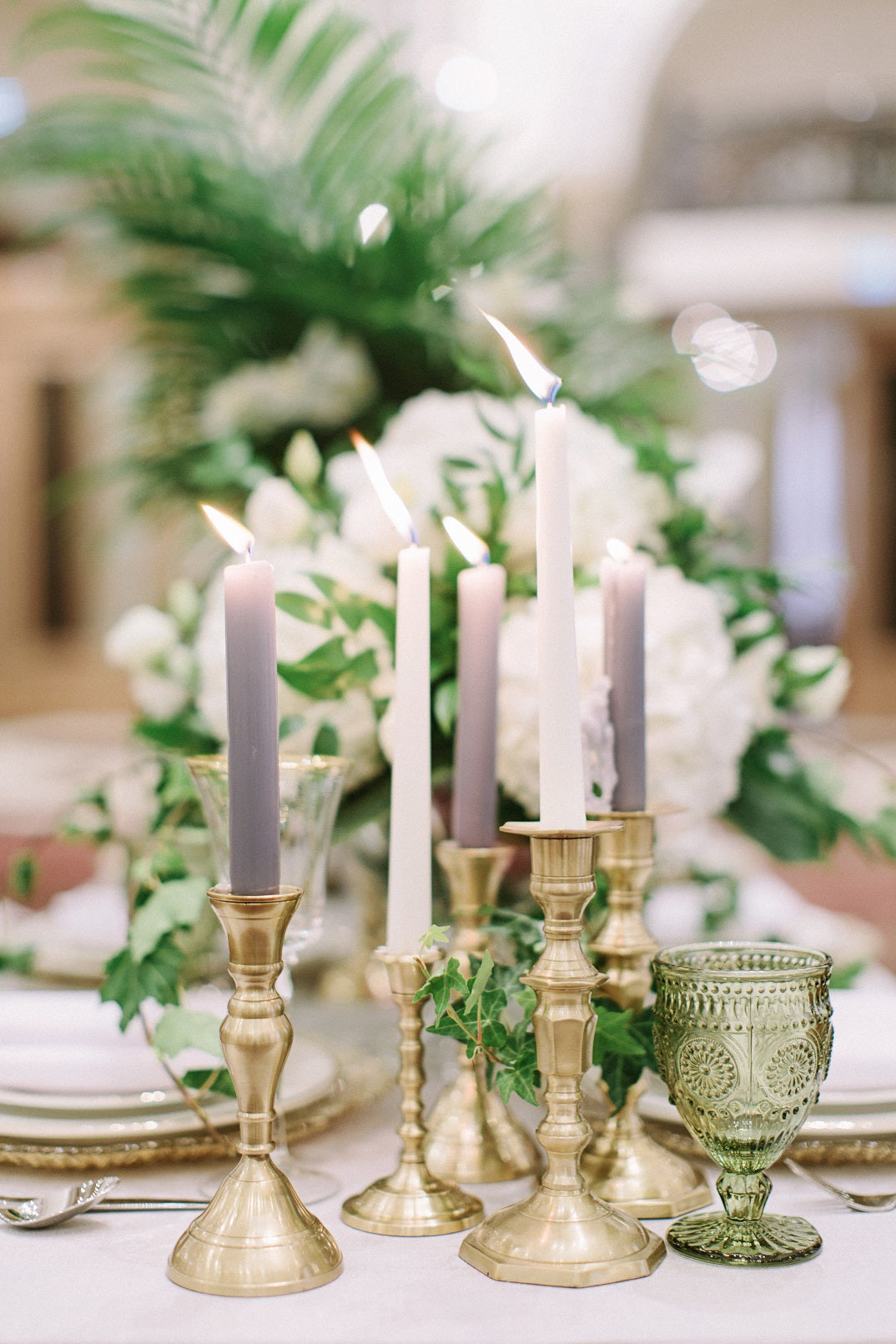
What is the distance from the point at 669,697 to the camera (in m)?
0.76

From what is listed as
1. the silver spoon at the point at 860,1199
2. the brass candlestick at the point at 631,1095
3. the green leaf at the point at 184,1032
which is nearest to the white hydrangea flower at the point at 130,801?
the green leaf at the point at 184,1032

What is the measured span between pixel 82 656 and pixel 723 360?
200 inches

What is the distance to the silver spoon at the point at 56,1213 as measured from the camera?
60 cm

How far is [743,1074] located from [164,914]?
0.30 metres

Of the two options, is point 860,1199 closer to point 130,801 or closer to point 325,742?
point 325,742

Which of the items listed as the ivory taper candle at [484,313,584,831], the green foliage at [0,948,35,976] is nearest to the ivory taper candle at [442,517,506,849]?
the ivory taper candle at [484,313,584,831]

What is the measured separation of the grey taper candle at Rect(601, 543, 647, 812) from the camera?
25.4 inches

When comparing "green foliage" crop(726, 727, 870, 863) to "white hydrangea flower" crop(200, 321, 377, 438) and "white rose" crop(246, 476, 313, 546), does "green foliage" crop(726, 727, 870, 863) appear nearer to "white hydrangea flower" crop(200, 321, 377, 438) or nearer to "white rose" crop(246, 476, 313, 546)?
"white rose" crop(246, 476, 313, 546)

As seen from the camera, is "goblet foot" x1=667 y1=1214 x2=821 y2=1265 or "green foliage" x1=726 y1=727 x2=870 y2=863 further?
"green foliage" x1=726 y1=727 x2=870 y2=863

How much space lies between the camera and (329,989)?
110cm

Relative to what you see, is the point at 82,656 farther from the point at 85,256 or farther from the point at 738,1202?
the point at 738,1202

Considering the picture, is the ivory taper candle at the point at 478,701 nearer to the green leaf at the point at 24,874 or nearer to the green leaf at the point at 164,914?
the green leaf at the point at 164,914

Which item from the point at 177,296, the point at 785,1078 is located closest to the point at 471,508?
the point at 785,1078

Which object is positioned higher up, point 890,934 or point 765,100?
point 765,100
